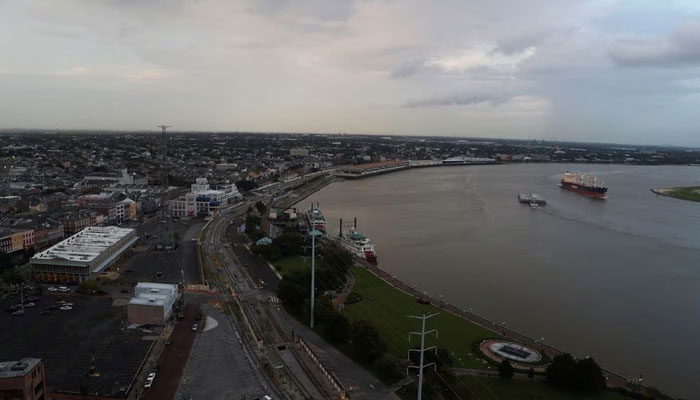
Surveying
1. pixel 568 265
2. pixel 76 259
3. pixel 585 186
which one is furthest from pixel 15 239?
pixel 585 186

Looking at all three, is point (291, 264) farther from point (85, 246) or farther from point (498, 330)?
point (498, 330)

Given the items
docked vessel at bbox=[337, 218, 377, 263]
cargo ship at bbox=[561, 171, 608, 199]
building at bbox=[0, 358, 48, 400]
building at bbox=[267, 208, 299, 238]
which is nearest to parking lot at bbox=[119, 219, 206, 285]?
building at bbox=[267, 208, 299, 238]

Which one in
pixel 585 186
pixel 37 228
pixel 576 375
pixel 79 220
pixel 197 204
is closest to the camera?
pixel 576 375

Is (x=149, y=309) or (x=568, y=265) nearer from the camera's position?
(x=149, y=309)

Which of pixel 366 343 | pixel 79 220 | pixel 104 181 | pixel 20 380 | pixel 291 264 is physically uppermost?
pixel 104 181

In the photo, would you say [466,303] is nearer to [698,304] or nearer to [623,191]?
[698,304]

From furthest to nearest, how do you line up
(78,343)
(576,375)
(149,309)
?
(149,309), (78,343), (576,375)
